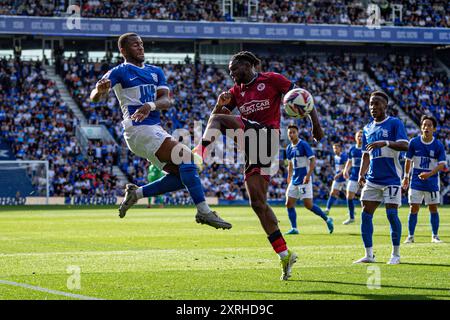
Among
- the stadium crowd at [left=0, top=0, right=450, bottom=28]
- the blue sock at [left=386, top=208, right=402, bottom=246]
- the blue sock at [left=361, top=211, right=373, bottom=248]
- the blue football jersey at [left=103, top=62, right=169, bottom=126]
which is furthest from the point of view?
the stadium crowd at [left=0, top=0, right=450, bottom=28]

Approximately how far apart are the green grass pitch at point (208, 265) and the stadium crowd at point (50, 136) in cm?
2201

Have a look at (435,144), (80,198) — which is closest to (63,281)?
(435,144)

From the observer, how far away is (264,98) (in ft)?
35.6

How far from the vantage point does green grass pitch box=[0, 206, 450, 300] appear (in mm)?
9312

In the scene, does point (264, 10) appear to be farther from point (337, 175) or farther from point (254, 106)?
point (254, 106)

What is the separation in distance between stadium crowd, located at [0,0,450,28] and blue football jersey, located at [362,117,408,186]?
3931 centimetres

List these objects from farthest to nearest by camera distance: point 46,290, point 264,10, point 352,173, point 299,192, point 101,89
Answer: point 264,10
point 352,173
point 299,192
point 101,89
point 46,290

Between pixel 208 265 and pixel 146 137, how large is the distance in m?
2.59

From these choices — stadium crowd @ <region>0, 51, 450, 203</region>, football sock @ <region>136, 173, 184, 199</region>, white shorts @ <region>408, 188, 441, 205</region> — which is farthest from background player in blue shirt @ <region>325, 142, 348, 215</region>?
football sock @ <region>136, 173, 184, 199</region>

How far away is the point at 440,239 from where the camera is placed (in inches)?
732

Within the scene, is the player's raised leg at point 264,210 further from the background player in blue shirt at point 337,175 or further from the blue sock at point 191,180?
the background player in blue shirt at point 337,175

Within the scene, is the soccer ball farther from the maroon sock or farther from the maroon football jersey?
the maroon sock

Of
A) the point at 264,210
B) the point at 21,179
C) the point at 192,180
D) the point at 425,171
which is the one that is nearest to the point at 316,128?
the point at 264,210

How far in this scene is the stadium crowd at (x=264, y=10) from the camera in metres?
50.3
